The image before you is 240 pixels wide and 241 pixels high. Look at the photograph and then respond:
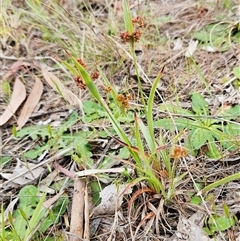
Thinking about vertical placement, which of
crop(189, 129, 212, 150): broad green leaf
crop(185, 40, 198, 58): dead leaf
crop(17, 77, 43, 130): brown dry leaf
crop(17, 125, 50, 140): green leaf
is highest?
crop(17, 77, 43, 130): brown dry leaf

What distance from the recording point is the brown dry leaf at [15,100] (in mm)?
1711

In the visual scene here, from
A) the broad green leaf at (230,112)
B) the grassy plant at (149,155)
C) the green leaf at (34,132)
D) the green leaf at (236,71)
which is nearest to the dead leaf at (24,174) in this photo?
the green leaf at (34,132)

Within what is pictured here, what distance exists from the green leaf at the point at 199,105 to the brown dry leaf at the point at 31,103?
626 millimetres

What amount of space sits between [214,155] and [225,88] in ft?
1.14

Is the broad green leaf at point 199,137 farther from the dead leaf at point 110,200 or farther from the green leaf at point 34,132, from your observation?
the green leaf at point 34,132

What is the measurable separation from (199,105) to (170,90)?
0.17 m

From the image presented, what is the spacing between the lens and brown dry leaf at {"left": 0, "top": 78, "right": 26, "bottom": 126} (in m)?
1.71

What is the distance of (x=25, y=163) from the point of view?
1498 millimetres

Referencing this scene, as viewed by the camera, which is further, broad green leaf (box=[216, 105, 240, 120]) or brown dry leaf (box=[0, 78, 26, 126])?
brown dry leaf (box=[0, 78, 26, 126])

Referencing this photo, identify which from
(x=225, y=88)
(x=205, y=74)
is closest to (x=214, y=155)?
(x=225, y=88)

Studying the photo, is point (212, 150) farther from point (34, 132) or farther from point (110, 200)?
point (34, 132)

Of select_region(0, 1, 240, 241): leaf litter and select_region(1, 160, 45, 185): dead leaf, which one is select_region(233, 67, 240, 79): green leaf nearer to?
select_region(0, 1, 240, 241): leaf litter

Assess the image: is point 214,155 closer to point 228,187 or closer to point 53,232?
point 228,187

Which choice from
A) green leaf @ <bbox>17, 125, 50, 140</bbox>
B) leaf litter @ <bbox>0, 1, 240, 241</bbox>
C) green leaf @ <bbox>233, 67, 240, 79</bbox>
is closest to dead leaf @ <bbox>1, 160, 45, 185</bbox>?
leaf litter @ <bbox>0, 1, 240, 241</bbox>
